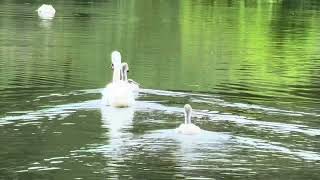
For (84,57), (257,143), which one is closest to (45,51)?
(84,57)

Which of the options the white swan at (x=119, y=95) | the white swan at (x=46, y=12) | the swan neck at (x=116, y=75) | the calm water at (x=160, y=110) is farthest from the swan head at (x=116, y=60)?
the white swan at (x=46, y=12)

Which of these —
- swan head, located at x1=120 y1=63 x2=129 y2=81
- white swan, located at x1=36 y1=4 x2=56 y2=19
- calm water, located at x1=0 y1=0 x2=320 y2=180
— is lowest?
calm water, located at x1=0 y1=0 x2=320 y2=180

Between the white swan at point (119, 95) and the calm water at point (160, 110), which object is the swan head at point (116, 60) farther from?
the white swan at point (119, 95)

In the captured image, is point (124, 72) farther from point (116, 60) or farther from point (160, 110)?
point (160, 110)

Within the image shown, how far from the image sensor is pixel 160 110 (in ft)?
75.0

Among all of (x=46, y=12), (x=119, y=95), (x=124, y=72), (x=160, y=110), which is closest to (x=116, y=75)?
(x=124, y=72)

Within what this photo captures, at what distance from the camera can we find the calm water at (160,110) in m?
16.8

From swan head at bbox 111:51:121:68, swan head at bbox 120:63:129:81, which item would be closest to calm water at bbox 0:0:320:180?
swan head at bbox 120:63:129:81

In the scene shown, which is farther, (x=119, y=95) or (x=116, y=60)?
(x=116, y=60)

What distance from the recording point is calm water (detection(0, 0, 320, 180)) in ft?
55.0

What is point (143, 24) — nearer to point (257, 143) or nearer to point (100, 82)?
point (100, 82)

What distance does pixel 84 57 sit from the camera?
38.6 m

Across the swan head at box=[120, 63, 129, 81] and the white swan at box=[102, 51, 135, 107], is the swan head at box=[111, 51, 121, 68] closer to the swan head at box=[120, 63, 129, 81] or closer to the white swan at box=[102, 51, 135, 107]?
the swan head at box=[120, 63, 129, 81]

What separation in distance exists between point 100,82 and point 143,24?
35181 mm
